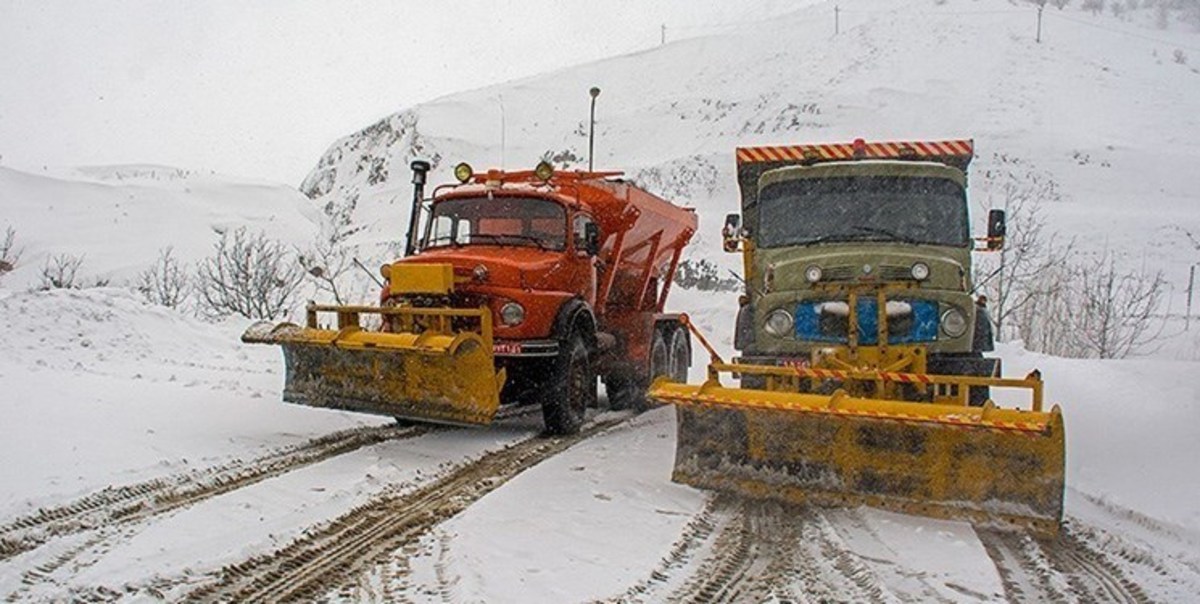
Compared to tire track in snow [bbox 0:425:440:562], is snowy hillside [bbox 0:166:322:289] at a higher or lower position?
higher

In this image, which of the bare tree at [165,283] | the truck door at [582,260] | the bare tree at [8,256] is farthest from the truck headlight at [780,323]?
the bare tree at [8,256]

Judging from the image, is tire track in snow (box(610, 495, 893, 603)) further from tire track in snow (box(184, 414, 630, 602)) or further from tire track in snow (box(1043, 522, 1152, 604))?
tire track in snow (box(184, 414, 630, 602))

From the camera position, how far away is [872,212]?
7137 millimetres

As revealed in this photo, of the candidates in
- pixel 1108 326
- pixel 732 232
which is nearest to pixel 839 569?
pixel 732 232

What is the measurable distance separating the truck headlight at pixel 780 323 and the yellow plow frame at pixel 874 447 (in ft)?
2.39

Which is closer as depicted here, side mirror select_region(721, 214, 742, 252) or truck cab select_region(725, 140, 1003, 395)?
truck cab select_region(725, 140, 1003, 395)

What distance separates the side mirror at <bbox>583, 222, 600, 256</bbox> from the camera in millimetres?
8547

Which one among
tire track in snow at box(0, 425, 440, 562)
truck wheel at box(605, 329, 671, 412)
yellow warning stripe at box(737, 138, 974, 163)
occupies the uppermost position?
yellow warning stripe at box(737, 138, 974, 163)

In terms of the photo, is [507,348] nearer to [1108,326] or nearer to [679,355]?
[679,355]

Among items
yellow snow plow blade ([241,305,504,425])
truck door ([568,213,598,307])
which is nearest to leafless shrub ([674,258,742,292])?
truck door ([568,213,598,307])

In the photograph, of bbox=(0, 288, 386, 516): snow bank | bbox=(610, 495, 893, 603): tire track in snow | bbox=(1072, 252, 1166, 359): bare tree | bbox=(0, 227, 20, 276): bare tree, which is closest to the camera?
bbox=(610, 495, 893, 603): tire track in snow

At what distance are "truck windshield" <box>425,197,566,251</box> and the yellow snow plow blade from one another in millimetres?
1291

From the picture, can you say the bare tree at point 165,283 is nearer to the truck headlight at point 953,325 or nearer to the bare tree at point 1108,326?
the truck headlight at point 953,325

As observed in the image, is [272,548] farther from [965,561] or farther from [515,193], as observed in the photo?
[515,193]
